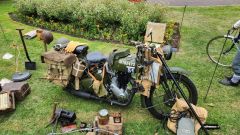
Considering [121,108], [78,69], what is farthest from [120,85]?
[78,69]

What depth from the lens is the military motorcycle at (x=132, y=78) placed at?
16.3ft

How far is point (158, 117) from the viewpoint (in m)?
5.53

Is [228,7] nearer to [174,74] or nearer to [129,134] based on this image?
[174,74]

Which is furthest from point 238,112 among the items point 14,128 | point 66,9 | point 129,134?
point 66,9

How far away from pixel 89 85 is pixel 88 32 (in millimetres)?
4040

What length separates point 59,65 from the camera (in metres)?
5.64

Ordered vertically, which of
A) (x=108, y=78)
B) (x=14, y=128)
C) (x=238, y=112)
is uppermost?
(x=108, y=78)

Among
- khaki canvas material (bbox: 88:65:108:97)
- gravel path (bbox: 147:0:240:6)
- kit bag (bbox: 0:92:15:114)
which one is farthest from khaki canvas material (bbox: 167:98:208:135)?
gravel path (bbox: 147:0:240:6)

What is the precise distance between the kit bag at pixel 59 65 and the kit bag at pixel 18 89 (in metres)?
0.66

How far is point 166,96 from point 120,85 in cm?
88

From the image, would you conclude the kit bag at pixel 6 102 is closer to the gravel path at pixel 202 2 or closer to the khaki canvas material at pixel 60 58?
the khaki canvas material at pixel 60 58

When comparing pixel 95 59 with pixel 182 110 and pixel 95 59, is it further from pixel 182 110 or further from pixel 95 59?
pixel 182 110

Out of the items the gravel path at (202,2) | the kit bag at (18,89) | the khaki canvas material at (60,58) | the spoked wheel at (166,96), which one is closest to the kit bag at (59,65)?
the khaki canvas material at (60,58)

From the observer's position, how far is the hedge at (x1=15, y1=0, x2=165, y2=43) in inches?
354
